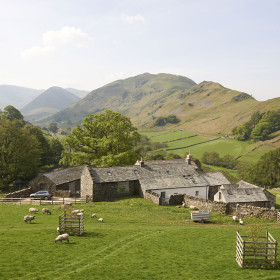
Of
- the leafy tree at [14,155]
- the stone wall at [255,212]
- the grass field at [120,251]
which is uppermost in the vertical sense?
the leafy tree at [14,155]

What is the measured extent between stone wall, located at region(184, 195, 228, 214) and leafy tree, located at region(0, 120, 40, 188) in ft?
126

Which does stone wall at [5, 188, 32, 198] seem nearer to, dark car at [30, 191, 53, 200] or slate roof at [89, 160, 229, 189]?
dark car at [30, 191, 53, 200]

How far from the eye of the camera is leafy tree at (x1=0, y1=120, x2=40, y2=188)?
59.1 meters

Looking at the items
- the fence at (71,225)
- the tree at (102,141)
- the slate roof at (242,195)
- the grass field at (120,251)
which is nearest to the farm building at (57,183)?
the tree at (102,141)

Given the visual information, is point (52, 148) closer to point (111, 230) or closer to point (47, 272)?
point (111, 230)

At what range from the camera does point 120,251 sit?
21.1 m

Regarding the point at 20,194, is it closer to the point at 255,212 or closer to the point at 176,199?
the point at 176,199

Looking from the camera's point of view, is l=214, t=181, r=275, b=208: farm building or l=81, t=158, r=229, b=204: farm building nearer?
l=214, t=181, r=275, b=208: farm building

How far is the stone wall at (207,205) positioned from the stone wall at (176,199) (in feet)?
5.01

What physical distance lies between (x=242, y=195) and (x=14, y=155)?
48.1 meters

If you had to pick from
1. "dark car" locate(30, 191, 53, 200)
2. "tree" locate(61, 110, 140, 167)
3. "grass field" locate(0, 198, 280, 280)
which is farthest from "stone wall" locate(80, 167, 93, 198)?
"grass field" locate(0, 198, 280, 280)

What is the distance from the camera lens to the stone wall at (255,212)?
3670 centimetres

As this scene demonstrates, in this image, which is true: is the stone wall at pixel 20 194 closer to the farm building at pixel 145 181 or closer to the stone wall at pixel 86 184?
the stone wall at pixel 86 184

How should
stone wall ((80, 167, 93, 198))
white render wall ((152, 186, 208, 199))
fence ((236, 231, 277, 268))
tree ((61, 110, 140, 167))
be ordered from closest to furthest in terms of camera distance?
fence ((236, 231, 277, 268)) → stone wall ((80, 167, 93, 198)) → white render wall ((152, 186, 208, 199)) → tree ((61, 110, 140, 167))
